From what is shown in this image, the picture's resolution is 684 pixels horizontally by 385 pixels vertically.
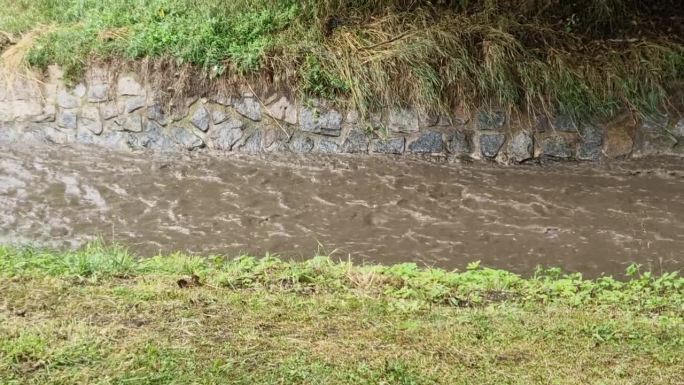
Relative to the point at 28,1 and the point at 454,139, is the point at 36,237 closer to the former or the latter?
the point at 454,139

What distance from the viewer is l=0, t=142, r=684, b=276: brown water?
16.9ft

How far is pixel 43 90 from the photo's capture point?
7.44 metres

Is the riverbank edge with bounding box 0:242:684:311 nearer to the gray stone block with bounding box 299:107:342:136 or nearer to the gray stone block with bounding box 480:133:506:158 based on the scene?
the gray stone block with bounding box 480:133:506:158

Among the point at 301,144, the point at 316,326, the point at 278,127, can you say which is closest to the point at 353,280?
the point at 316,326

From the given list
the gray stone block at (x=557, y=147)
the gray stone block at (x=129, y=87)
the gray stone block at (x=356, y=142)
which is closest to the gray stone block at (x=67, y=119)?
the gray stone block at (x=129, y=87)

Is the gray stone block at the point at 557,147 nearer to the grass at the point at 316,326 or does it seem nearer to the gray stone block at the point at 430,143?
the gray stone block at the point at 430,143

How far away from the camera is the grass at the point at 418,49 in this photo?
6.82m

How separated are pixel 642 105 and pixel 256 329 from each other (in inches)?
211

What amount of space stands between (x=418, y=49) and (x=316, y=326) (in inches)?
177

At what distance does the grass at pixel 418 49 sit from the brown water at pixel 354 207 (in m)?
0.71

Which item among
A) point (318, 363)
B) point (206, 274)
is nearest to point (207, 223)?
point (206, 274)

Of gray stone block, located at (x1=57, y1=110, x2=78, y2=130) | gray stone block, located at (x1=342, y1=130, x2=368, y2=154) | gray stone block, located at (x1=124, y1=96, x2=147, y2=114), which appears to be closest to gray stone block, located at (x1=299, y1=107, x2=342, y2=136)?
gray stone block, located at (x1=342, y1=130, x2=368, y2=154)

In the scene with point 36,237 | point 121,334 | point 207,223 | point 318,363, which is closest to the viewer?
point 318,363

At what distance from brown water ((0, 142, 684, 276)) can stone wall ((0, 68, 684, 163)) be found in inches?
7.7
